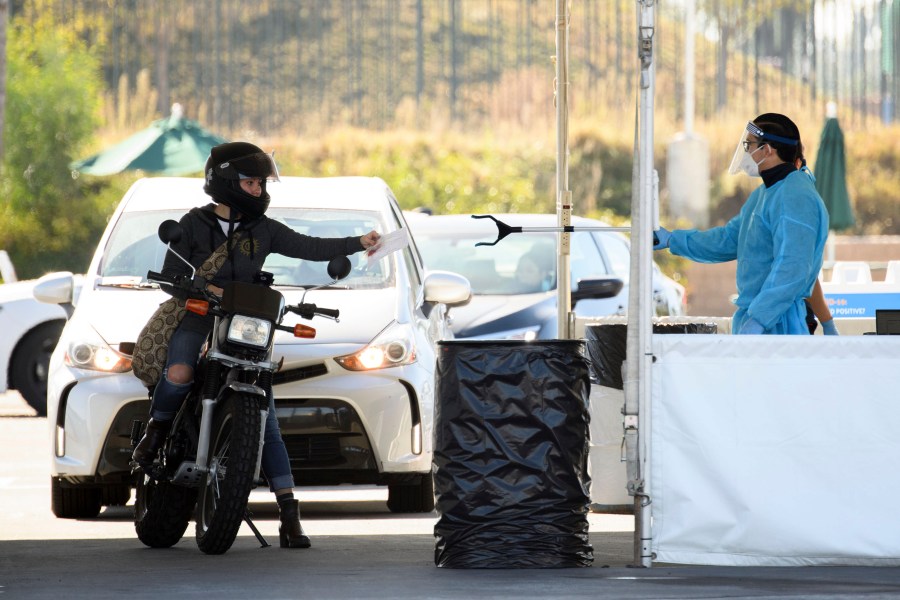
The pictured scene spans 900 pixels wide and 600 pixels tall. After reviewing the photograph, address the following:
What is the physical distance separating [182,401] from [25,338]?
312 inches

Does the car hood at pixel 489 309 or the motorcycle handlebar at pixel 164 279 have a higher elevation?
the motorcycle handlebar at pixel 164 279

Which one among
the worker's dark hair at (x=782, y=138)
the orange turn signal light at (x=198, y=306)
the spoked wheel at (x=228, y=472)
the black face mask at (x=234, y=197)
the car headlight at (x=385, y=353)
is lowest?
the spoked wheel at (x=228, y=472)

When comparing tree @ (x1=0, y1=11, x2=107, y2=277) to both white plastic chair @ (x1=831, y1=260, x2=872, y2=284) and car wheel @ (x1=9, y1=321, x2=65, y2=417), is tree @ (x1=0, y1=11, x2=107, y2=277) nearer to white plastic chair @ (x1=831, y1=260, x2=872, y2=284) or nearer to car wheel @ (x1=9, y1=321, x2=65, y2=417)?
car wheel @ (x1=9, y1=321, x2=65, y2=417)

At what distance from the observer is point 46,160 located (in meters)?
28.1

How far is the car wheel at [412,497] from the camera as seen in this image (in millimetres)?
9859

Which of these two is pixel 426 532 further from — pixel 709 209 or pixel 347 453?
pixel 709 209

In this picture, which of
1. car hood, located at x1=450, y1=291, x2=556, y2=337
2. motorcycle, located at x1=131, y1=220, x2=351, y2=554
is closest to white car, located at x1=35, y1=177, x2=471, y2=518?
motorcycle, located at x1=131, y1=220, x2=351, y2=554

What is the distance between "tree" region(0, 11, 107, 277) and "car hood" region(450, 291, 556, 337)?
14.2 m

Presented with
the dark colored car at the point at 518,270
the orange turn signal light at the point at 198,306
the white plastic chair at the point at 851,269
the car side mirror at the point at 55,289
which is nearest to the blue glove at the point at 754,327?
the orange turn signal light at the point at 198,306

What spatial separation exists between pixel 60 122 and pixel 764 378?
2272 cm

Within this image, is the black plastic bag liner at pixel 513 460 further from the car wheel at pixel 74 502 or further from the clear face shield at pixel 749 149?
the car wheel at pixel 74 502

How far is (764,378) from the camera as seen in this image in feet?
23.7

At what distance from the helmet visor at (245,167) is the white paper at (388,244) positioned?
60cm

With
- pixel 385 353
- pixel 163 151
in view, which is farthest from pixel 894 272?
pixel 163 151
